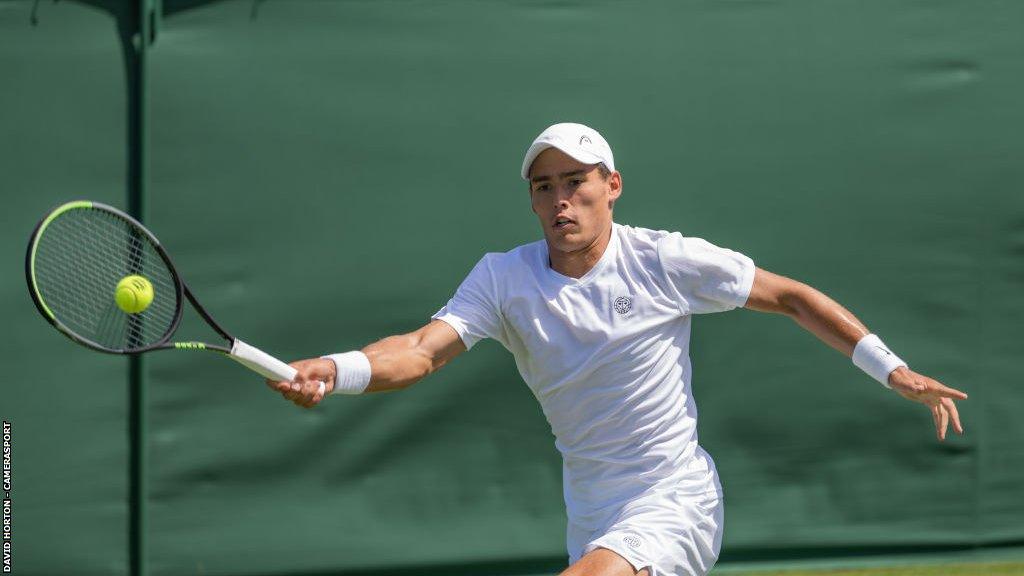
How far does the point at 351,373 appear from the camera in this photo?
372 cm

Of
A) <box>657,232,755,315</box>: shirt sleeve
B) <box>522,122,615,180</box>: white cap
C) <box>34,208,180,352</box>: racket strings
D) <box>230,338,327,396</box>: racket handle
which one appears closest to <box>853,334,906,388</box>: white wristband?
<box>657,232,755,315</box>: shirt sleeve

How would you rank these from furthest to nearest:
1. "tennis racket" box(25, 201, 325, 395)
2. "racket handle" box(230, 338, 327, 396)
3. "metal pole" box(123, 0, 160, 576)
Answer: "metal pole" box(123, 0, 160, 576), "tennis racket" box(25, 201, 325, 395), "racket handle" box(230, 338, 327, 396)

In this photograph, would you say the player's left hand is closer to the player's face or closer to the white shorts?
the white shorts

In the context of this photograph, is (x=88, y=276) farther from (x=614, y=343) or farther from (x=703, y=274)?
(x=703, y=274)

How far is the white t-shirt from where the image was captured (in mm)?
4117

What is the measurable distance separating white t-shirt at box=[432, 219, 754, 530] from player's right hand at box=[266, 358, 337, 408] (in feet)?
1.81

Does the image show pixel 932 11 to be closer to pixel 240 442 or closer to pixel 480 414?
pixel 480 414

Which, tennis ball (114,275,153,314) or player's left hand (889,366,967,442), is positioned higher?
tennis ball (114,275,153,314)

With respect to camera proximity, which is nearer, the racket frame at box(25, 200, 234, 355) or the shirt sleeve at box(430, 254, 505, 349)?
the racket frame at box(25, 200, 234, 355)

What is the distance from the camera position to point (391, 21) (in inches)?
226

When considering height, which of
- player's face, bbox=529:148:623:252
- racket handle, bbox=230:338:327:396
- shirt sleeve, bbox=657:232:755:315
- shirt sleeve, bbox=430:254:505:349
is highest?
player's face, bbox=529:148:623:252

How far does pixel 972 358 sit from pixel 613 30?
198 centimetres

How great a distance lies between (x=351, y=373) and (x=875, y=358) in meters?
1.44

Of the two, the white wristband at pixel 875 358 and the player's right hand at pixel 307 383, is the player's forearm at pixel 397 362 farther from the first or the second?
the white wristband at pixel 875 358
